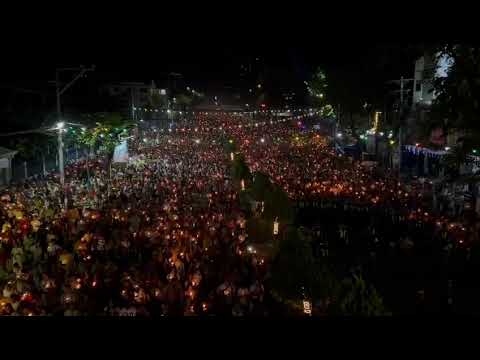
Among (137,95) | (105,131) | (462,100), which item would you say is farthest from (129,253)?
(137,95)

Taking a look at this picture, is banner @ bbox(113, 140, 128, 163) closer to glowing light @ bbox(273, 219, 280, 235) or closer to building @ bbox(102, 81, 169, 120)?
glowing light @ bbox(273, 219, 280, 235)

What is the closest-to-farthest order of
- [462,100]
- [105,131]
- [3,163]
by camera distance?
1. [462,100]
2. [3,163]
3. [105,131]

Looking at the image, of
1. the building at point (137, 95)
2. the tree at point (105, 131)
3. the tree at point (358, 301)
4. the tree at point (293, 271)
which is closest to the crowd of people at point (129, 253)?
the tree at point (293, 271)

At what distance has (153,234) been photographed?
1207cm

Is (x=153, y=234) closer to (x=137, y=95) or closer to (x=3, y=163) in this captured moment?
(x=3, y=163)

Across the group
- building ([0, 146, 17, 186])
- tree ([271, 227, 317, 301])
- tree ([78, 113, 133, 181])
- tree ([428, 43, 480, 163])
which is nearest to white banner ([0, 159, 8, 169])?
building ([0, 146, 17, 186])

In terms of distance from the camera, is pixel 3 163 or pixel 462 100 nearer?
pixel 462 100

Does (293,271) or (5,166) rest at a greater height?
(5,166)

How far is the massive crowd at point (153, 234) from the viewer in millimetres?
8883

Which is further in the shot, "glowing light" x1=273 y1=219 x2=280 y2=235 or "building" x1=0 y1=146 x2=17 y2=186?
"building" x1=0 y1=146 x2=17 y2=186

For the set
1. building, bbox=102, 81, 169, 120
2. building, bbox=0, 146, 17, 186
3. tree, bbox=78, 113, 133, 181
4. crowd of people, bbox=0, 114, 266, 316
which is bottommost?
crowd of people, bbox=0, 114, 266, 316

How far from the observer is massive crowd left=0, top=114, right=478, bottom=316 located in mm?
8883

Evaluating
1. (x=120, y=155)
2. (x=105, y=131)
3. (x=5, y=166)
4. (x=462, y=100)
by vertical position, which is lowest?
(x=5, y=166)

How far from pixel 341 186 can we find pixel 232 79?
69840mm
